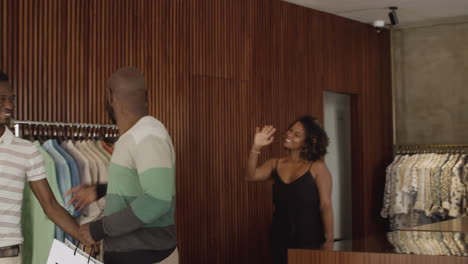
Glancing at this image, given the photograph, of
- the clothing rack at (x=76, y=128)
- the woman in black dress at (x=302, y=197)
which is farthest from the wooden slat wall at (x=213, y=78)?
the woman in black dress at (x=302, y=197)

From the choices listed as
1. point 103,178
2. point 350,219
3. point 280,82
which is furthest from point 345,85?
point 103,178

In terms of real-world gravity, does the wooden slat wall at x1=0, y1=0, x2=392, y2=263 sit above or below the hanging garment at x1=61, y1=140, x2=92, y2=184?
above

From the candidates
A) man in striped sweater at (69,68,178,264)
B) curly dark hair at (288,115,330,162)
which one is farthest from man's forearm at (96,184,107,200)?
curly dark hair at (288,115,330,162)

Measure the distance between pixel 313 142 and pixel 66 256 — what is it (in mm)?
2231

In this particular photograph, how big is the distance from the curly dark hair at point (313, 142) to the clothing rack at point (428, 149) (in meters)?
3.87

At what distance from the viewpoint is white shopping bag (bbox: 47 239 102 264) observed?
2.55 m

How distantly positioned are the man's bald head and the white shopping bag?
24.7 inches

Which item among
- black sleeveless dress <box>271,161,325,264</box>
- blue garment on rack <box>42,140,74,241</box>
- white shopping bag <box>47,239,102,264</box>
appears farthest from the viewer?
black sleeveless dress <box>271,161,325,264</box>

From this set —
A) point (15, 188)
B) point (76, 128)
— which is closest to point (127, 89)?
point (15, 188)

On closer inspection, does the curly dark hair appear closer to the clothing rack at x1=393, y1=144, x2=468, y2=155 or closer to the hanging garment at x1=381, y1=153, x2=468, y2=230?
the hanging garment at x1=381, y1=153, x2=468, y2=230

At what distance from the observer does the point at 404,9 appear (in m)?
7.33

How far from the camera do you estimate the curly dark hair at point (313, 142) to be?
439 centimetres

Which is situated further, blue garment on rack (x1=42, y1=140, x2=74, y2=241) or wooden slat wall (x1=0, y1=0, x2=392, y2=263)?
wooden slat wall (x1=0, y1=0, x2=392, y2=263)

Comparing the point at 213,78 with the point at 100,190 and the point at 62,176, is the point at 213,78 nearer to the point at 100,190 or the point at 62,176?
the point at 62,176
